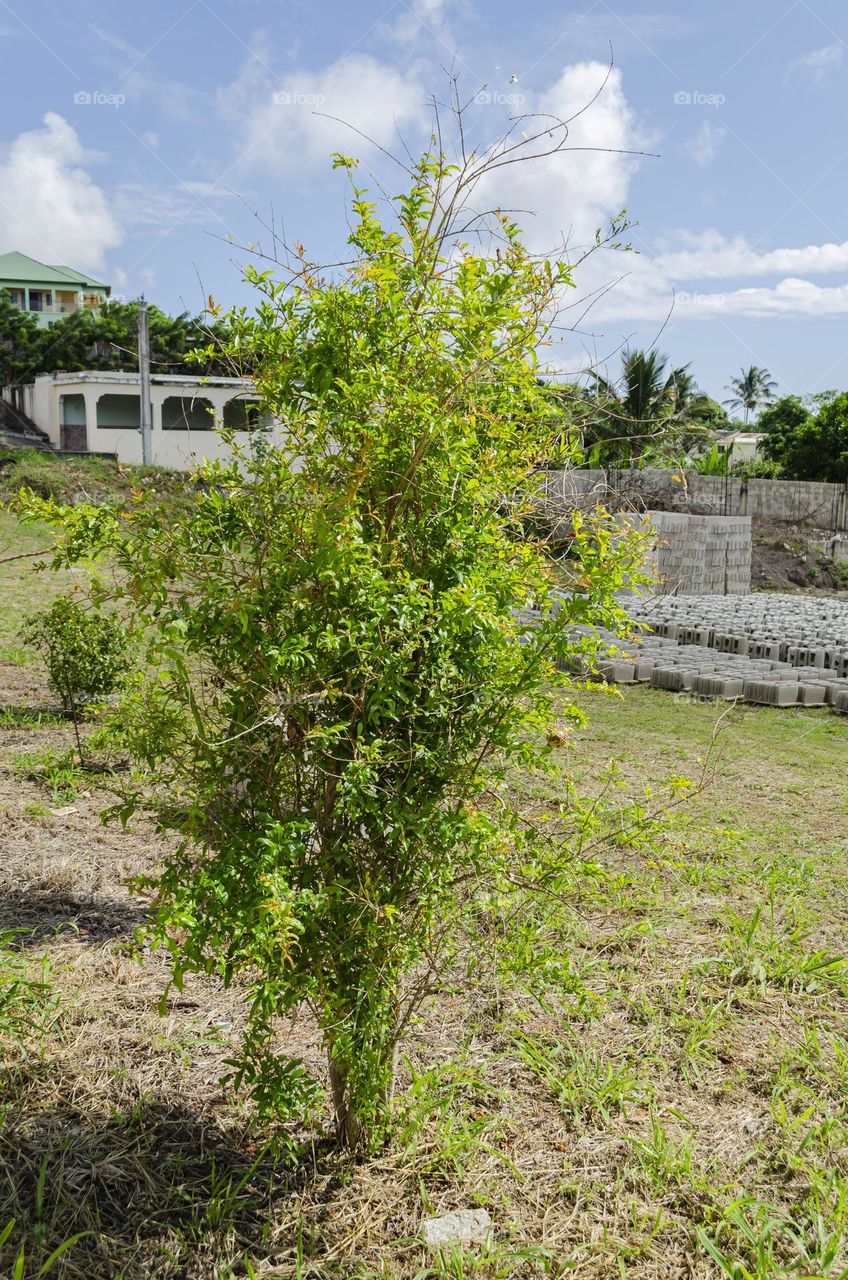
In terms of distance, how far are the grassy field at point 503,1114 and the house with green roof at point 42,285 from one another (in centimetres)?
5973

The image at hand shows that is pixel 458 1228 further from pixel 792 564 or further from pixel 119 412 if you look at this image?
pixel 119 412

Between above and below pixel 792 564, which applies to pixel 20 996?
below

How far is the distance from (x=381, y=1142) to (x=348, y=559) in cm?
178

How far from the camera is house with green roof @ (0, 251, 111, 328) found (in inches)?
2277

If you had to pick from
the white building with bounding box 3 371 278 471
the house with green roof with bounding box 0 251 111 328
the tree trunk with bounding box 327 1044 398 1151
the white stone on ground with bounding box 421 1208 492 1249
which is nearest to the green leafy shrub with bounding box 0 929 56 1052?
the tree trunk with bounding box 327 1044 398 1151

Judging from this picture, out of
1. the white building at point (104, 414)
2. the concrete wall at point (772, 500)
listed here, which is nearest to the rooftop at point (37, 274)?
the white building at point (104, 414)

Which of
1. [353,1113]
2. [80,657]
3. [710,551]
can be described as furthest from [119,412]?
[353,1113]

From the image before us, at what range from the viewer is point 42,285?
59.0 metres

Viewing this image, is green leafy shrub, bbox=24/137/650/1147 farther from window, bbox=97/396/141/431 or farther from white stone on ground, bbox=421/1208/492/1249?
window, bbox=97/396/141/431

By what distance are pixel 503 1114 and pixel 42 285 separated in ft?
211

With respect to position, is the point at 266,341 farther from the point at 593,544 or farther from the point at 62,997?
the point at 62,997

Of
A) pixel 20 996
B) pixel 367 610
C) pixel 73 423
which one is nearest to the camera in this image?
pixel 367 610

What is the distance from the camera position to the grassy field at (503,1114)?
105 inches

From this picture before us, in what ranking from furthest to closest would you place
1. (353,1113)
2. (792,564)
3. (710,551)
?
1. (792,564)
2. (710,551)
3. (353,1113)
